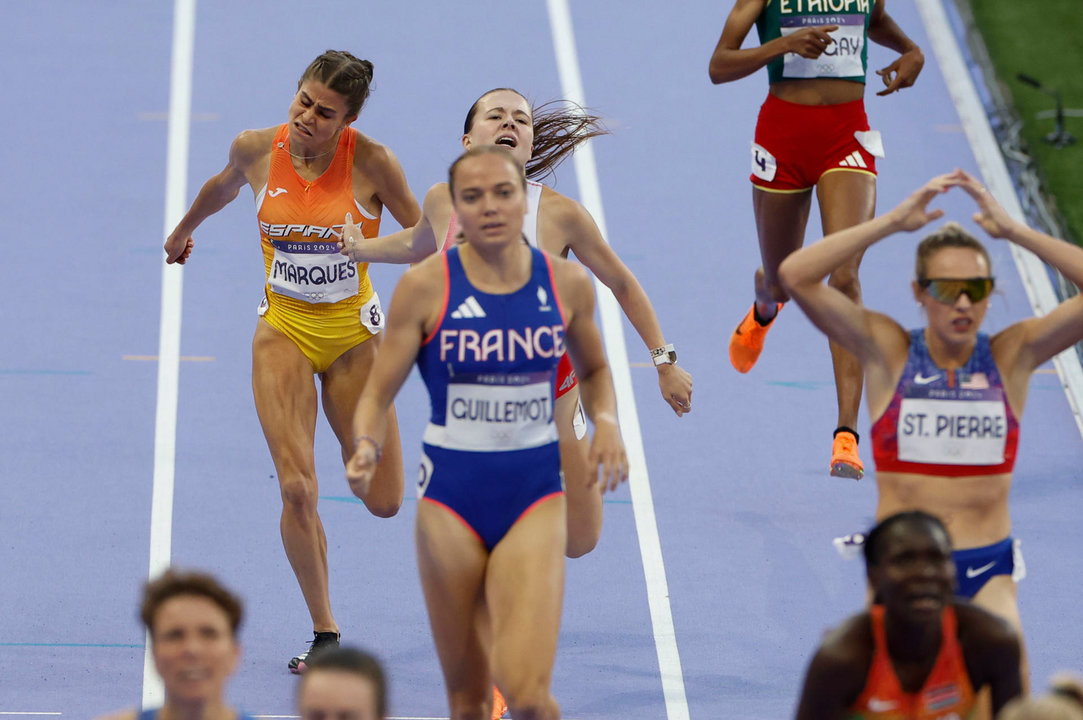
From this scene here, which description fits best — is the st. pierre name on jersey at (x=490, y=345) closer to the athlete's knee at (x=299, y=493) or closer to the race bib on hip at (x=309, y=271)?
the athlete's knee at (x=299, y=493)

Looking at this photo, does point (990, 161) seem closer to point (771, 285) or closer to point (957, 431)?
point (771, 285)

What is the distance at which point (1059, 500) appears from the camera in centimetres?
884

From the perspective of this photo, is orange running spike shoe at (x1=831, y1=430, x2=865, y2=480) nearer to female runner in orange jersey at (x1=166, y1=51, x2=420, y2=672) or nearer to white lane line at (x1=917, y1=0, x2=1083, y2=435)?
female runner in orange jersey at (x1=166, y1=51, x2=420, y2=672)

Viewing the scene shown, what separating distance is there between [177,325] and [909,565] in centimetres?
688

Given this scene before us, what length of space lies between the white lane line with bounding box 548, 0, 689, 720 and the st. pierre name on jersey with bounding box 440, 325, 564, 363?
2.33 metres

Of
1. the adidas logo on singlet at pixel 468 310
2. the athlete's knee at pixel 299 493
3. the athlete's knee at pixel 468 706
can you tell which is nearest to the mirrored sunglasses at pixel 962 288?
the adidas logo on singlet at pixel 468 310

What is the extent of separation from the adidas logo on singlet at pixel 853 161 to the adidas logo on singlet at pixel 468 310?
286 centimetres

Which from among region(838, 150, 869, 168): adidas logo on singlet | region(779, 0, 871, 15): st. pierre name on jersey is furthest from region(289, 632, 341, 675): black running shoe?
region(779, 0, 871, 15): st. pierre name on jersey

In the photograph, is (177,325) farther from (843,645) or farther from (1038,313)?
(843,645)

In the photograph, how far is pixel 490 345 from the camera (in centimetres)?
516

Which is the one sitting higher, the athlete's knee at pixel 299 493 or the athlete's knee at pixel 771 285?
the athlete's knee at pixel 771 285

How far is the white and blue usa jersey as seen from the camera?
517cm

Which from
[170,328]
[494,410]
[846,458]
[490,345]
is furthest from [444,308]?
[170,328]

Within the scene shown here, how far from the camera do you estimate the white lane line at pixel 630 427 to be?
732 centimetres
